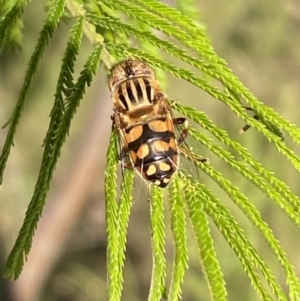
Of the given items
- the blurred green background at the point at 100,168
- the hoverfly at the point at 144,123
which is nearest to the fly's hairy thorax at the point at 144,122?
the hoverfly at the point at 144,123

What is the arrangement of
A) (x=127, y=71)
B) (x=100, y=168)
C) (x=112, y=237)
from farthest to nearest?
(x=100, y=168) → (x=127, y=71) → (x=112, y=237)

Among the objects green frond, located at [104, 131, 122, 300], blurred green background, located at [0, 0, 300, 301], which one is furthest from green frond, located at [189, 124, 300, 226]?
blurred green background, located at [0, 0, 300, 301]

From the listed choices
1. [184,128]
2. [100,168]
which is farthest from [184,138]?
[100,168]

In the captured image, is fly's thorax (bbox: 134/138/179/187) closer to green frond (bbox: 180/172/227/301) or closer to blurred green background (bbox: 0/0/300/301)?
green frond (bbox: 180/172/227/301)

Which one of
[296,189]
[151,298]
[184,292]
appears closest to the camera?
[151,298]

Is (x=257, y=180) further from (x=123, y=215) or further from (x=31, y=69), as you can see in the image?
(x=31, y=69)

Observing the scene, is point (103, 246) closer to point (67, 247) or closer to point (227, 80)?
point (67, 247)

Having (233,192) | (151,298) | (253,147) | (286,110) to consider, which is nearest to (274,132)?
(233,192)
